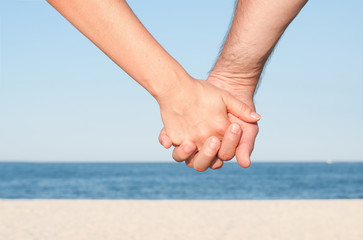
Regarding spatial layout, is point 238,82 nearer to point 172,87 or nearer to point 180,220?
point 172,87

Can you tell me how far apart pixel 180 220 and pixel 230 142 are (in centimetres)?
661

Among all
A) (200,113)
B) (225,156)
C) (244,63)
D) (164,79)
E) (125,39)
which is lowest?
(225,156)

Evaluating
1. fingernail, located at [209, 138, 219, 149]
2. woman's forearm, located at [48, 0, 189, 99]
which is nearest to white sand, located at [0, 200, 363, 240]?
fingernail, located at [209, 138, 219, 149]

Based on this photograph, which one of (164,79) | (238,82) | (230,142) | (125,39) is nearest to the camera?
(125,39)

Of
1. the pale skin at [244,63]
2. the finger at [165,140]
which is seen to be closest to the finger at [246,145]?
the pale skin at [244,63]

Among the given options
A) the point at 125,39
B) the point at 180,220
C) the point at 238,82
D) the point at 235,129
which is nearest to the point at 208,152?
the point at 235,129

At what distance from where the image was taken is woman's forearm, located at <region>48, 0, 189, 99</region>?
1526mm

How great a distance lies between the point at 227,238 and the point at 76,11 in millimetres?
5931

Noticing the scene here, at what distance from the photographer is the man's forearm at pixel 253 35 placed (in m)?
1.79

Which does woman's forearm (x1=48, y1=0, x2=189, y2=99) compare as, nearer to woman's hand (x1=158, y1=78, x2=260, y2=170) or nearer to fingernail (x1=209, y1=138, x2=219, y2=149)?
woman's hand (x1=158, y1=78, x2=260, y2=170)

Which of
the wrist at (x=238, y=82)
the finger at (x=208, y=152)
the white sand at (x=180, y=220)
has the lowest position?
the white sand at (x=180, y=220)

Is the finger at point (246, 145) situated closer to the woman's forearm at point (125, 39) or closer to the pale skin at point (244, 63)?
the pale skin at point (244, 63)

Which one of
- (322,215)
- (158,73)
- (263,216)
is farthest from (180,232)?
(158,73)

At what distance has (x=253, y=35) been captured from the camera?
6.23ft
